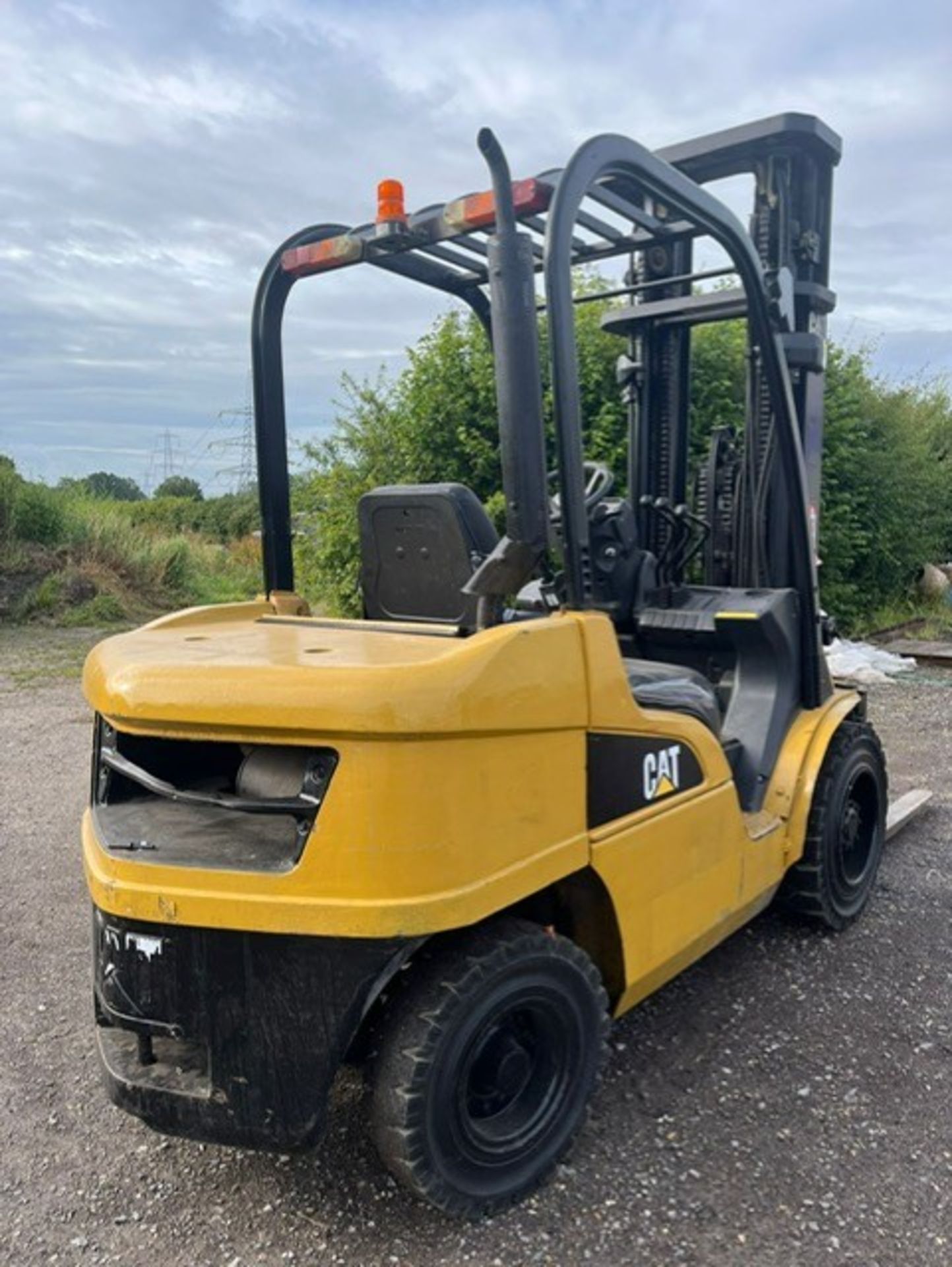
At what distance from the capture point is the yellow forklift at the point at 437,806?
7.00 ft

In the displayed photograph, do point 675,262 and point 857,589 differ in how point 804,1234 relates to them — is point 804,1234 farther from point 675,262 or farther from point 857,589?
point 857,589

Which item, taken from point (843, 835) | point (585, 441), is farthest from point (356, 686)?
point (585, 441)

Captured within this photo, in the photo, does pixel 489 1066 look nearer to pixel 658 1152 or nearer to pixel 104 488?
pixel 658 1152

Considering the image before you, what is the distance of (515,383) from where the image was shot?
2.23m

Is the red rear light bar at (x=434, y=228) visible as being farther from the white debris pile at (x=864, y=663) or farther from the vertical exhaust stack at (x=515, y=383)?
the white debris pile at (x=864, y=663)

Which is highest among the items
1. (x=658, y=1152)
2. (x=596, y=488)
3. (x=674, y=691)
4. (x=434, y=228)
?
(x=434, y=228)

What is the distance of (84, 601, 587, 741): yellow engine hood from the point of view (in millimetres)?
2094

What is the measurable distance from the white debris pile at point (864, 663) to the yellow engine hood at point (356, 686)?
670 cm

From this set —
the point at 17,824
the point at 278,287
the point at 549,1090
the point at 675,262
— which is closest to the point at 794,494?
the point at 675,262

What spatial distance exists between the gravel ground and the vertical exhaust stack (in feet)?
4.90

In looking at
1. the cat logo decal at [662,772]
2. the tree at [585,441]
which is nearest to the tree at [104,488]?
the tree at [585,441]

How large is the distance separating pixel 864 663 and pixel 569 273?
24.3 feet

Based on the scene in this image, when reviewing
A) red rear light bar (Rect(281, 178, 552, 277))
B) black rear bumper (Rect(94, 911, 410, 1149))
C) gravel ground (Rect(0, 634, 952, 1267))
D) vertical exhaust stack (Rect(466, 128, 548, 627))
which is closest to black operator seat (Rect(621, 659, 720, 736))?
vertical exhaust stack (Rect(466, 128, 548, 627))

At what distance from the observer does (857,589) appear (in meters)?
11.2
